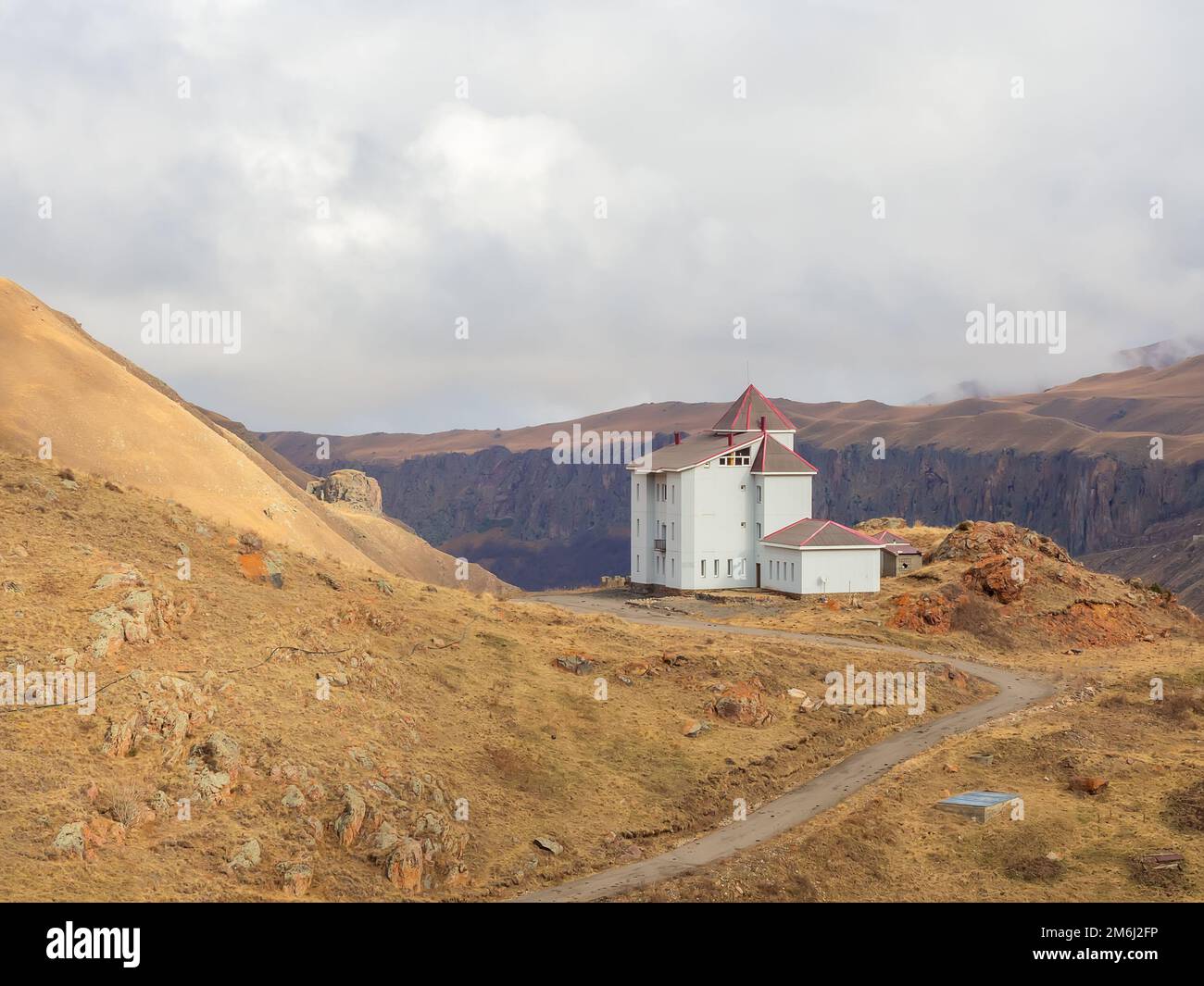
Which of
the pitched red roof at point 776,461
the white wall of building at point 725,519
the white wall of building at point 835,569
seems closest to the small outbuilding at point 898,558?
the white wall of building at point 835,569

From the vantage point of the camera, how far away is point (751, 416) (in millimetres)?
70188

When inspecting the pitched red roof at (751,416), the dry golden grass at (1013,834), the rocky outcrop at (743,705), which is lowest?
the dry golden grass at (1013,834)

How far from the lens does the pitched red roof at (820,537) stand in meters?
61.1

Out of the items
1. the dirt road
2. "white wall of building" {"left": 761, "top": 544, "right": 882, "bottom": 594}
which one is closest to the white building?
"white wall of building" {"left": 761, "top": 544, "right": 882, "bottom": 594}

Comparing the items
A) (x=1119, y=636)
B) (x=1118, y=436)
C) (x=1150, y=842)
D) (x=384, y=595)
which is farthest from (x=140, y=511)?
(x=1118, y=436)

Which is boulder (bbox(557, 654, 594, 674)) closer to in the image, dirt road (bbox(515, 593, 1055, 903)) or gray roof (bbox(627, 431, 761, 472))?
dirt road (bbox(515, 593, 1055, 903))

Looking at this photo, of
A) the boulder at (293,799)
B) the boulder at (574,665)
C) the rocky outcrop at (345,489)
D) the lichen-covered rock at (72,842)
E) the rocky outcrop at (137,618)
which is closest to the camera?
the lichen-covered rock at (72,842)

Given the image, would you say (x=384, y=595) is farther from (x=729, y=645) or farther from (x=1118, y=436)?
(x=1118, y=436)

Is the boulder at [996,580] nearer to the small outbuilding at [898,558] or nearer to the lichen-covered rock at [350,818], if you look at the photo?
the small outbuilding at [898,558]

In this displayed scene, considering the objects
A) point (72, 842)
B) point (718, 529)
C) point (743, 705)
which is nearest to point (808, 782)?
point (743, 705)

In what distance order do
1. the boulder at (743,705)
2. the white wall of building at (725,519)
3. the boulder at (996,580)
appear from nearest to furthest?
the boulder at (743,705), the boulder at (996,580), the white wall of building at (725,519)

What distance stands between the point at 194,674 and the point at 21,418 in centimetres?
2284

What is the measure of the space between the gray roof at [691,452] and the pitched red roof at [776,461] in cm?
84

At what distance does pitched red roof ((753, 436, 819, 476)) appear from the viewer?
6519cm
